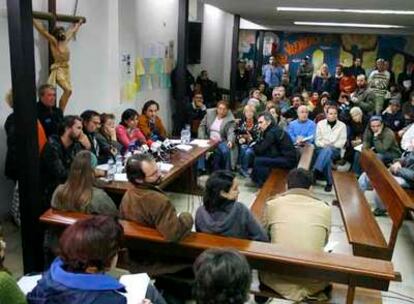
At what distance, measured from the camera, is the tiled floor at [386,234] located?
3420 millimetres

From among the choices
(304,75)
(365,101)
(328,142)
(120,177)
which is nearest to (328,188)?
(328,142)

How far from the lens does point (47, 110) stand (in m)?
4.28

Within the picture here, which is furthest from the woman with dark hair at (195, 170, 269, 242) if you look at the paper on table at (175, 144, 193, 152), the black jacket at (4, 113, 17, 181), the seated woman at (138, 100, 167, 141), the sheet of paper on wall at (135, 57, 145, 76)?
the sheet of paper on wall at (135, 57, 145, 76)

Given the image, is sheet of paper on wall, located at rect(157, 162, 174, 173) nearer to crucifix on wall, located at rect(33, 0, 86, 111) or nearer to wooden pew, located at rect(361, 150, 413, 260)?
crucifix on wall, located at rect(33, 0, 86, 111)

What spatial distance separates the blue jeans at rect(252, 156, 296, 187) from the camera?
5805mm

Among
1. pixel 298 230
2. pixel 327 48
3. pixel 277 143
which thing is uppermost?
pixel 327 48

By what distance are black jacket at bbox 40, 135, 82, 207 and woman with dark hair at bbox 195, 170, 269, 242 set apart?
1.47 m

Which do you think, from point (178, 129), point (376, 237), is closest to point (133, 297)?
point (376, 237)

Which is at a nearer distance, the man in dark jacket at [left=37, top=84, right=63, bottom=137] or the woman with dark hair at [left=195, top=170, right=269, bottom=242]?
the woman with dark hair at [left=195, top=170, right=269, bottom=242]

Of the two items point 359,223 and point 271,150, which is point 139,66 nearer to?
point 271,150

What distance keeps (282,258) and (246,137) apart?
3.91 m

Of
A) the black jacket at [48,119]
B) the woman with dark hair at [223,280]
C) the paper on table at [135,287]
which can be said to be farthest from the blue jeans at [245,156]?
the woman with dark hair at [223,280]

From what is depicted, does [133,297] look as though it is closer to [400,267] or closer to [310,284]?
[310,284]

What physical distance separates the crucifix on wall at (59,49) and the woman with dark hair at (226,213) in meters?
2.60
